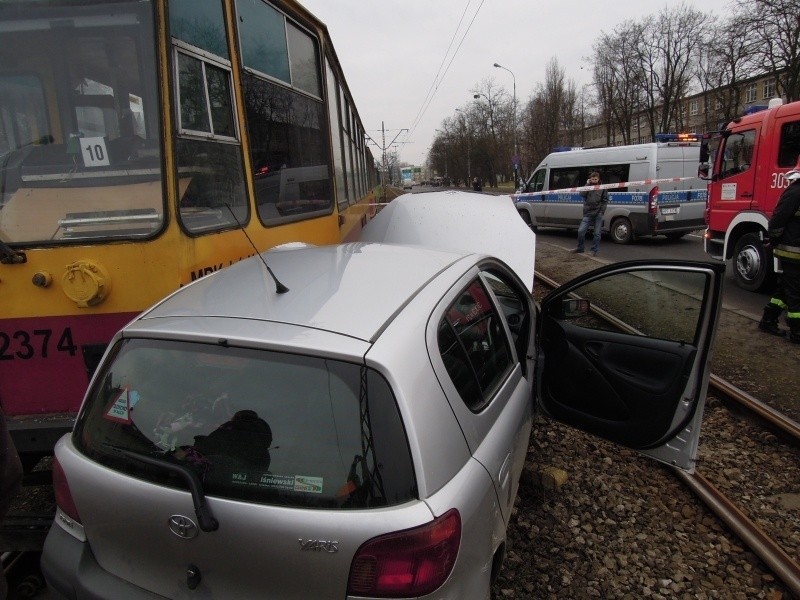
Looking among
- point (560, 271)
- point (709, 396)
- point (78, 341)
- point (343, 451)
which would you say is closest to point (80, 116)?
point (78, 341)

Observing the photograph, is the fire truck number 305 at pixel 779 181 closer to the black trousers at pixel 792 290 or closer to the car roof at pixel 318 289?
the black trousers at pixel 792 290

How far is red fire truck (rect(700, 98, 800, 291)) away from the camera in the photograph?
25.2ft

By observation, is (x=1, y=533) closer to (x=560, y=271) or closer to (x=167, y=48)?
(x=167, y=48)

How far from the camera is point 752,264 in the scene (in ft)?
26.0

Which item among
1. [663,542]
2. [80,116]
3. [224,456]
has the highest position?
[80,116]

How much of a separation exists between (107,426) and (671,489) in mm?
3217

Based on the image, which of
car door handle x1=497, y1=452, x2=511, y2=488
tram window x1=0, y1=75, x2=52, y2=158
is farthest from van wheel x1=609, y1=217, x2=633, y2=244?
tram window x1=0, y1=75, x2=52, y2=158

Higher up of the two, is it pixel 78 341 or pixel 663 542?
pixel 78 341

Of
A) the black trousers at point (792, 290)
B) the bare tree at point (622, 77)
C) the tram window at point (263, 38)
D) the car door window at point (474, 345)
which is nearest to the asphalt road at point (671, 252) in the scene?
the black trousers at point (792, 290)

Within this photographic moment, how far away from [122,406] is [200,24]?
7.29 feet

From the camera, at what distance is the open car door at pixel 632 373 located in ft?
8.80

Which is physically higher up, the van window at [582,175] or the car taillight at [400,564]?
the van window at [582,175]

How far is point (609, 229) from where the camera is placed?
1416 centimetres

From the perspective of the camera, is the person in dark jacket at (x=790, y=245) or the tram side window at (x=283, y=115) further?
the person in dark jacket at (x=790, y=245)
